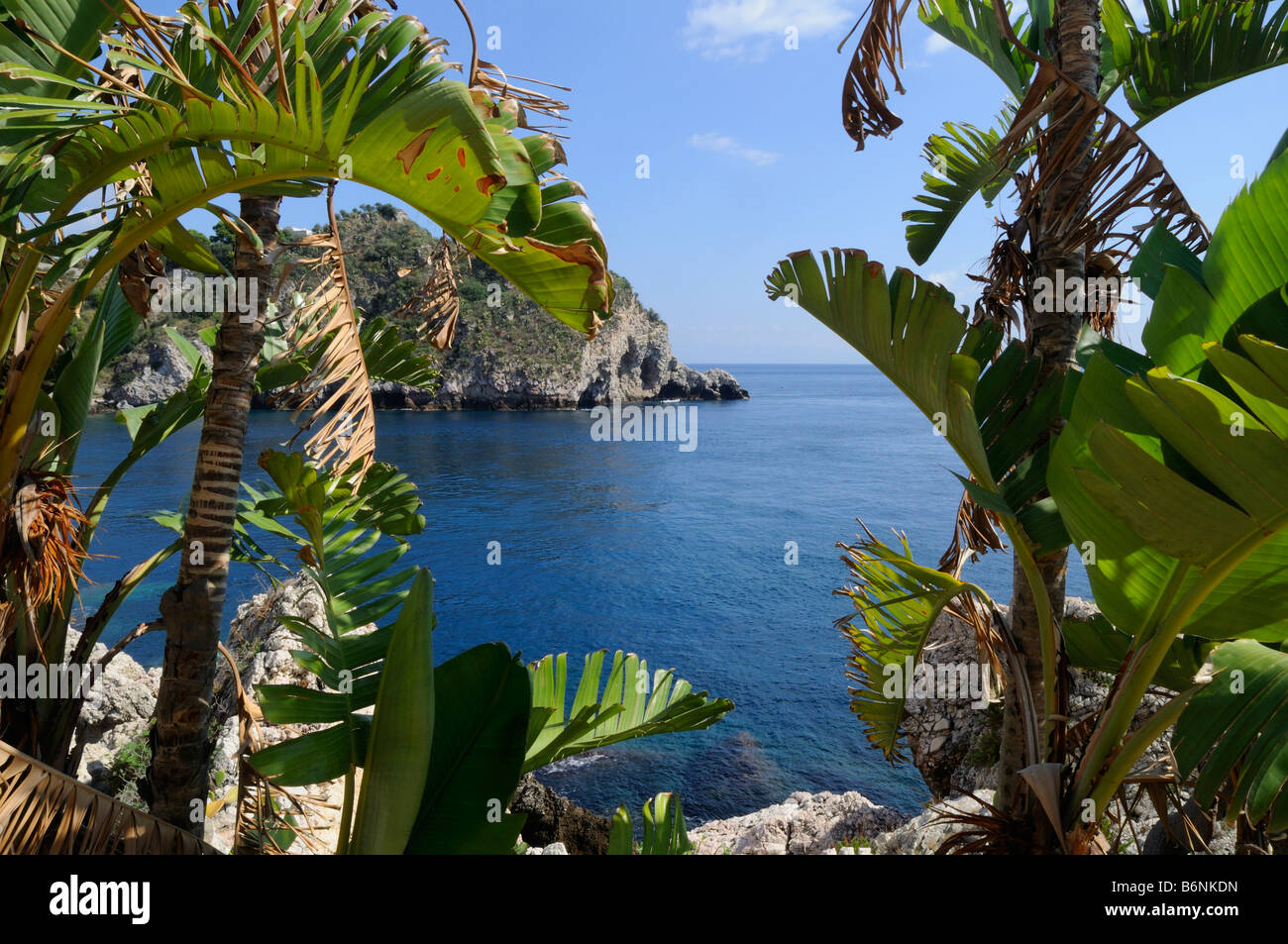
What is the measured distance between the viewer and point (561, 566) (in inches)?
1211

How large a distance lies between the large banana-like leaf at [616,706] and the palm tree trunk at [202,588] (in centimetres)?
130

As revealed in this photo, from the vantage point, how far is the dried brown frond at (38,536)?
8.15ft

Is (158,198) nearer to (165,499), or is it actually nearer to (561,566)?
(561,566)

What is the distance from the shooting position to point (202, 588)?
9.70ft

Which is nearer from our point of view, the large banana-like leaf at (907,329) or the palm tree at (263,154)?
the palm tree at (263,154)

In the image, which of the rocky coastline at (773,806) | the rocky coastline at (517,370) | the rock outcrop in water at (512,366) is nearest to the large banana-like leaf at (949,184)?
the rocky coastline at (773,806)

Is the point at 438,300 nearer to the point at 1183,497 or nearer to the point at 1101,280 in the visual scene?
the point at 1101,280

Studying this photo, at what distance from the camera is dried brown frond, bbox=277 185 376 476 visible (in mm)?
3338

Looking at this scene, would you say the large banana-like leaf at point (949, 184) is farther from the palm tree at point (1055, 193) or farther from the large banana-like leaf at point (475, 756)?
the large banana-like leaf at point (475, 756)

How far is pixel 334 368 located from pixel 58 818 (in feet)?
6.64

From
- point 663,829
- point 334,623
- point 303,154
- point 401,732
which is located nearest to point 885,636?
point 663,829

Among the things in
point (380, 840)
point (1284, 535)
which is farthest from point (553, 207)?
point (1284, 535)

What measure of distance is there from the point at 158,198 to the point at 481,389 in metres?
71.3

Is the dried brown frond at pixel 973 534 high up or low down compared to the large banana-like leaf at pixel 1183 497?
down
